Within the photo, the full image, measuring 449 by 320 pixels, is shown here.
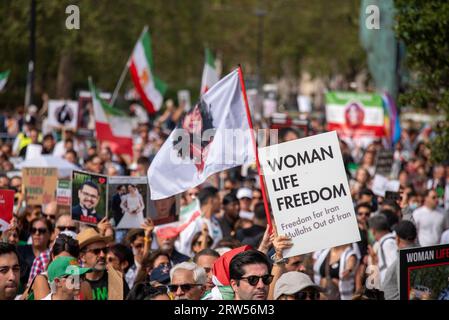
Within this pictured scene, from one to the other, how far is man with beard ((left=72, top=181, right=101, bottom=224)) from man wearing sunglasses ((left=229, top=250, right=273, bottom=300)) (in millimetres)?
4247

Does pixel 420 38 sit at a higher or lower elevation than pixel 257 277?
higher

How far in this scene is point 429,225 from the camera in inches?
555

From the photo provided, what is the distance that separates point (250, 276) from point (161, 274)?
2.34m

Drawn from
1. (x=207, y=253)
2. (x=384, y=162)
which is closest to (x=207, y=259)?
(x=207, y=253)

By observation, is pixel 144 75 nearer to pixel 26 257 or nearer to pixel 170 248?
pixel 26 257

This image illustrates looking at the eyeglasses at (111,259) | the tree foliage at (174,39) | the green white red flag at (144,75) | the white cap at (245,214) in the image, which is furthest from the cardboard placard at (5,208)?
the tree foliage at (174,39)

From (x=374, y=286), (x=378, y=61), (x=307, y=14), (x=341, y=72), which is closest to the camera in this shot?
(x=374, y=286)

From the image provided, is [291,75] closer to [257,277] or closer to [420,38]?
[420,38]

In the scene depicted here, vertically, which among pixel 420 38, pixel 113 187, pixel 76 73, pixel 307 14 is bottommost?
pixel 113 187

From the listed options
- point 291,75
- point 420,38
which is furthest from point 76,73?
point 420,38

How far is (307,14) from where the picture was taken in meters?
73.6

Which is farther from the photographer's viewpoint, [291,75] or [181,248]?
[291,75]

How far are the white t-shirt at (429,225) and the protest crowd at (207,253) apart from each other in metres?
0.01

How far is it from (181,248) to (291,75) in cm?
7582
